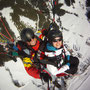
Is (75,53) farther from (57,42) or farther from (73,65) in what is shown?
(57,42)

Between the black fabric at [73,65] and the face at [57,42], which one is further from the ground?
the face at [57,42]

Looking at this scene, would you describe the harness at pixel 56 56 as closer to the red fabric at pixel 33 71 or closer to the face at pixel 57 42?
the face at pixel 57 42

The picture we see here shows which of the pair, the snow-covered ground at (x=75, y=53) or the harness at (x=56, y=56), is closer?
the harness at (x=56, y=56)

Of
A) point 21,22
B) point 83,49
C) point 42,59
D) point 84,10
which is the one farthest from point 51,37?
point 84,10

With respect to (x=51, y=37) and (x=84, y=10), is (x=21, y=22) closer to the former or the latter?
(x=51, y=37)

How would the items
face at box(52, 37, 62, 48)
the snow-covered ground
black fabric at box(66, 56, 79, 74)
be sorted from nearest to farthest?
face at box(52, 37, 62, 48), black fabric at box(66, 56, 79, 74), the snow-covered ground

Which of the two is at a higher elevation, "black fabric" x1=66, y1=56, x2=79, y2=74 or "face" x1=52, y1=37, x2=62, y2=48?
"face" x1=52, y1=37, x2=62, y2=48

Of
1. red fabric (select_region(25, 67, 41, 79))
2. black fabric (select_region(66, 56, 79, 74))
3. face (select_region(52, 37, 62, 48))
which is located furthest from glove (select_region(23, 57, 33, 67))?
black fabric (select_region(66, 56, 79, 74))

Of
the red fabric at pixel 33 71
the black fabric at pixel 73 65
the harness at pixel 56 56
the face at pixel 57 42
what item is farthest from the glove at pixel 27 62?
the black fabric at pixel 73 65

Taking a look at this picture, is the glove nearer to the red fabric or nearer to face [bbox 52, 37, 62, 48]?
the red fabric
